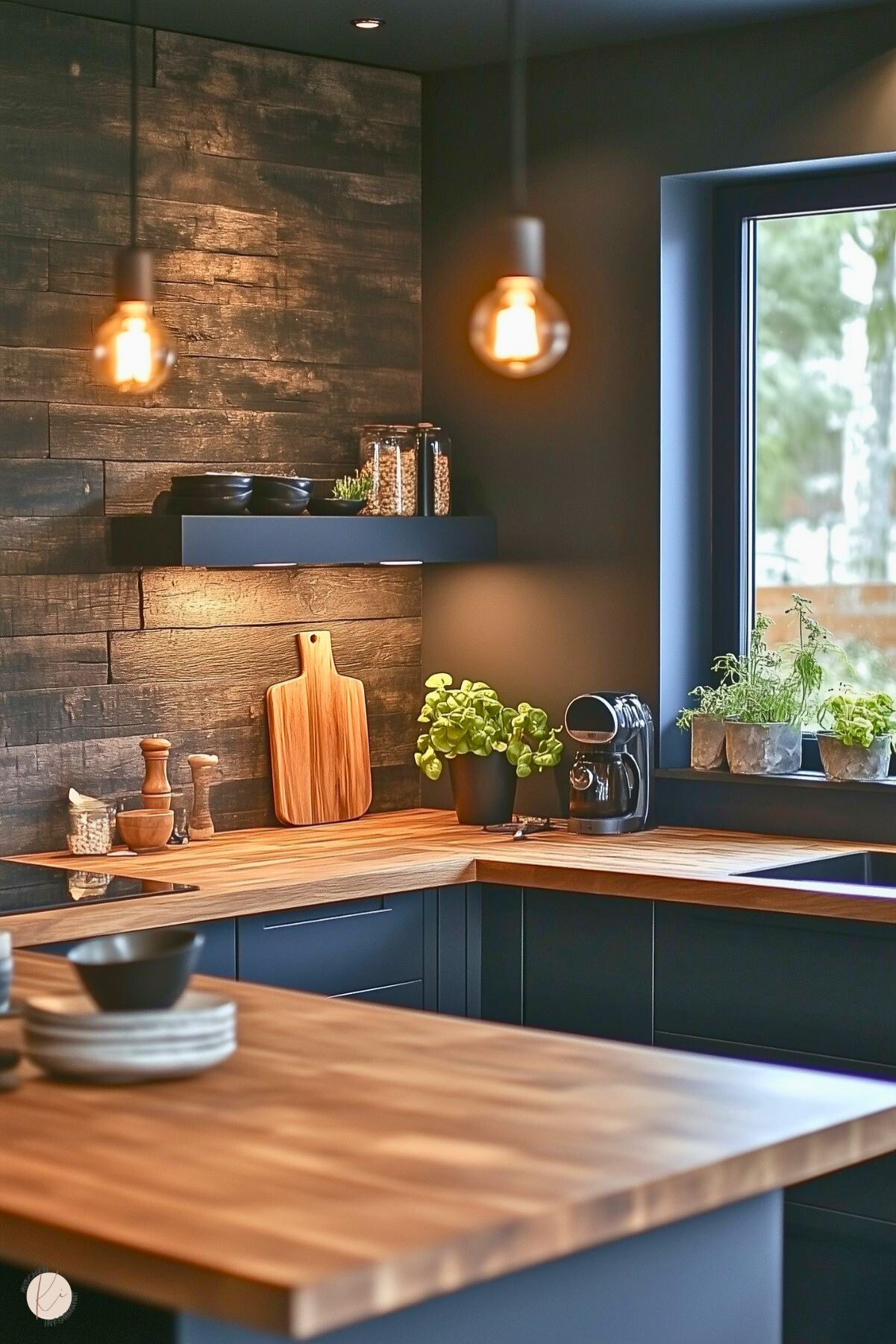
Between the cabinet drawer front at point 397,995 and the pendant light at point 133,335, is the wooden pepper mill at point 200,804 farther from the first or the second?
the pendant light at point 133,335

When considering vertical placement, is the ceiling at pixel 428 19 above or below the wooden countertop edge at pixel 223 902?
above

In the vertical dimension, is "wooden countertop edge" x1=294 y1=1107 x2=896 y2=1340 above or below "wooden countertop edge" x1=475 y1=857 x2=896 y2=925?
above

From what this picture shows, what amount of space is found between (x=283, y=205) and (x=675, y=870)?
1899 millimetres

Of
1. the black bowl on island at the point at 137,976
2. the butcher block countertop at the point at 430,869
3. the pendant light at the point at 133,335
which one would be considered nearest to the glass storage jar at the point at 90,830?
the butcher block countertop at the point at 430,869

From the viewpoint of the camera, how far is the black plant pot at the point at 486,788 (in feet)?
15.2

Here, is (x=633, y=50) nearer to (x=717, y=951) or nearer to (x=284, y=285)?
(x=284, y=285)

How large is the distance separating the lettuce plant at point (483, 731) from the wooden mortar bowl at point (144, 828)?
742 millimetres

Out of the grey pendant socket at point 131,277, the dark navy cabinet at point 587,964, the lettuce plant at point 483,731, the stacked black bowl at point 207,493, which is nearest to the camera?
the grey pendant socket at point 131,277

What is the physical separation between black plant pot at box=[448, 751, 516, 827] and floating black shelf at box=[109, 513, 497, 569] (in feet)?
1.62

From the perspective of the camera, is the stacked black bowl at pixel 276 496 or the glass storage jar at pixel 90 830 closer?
the glass storage jar at pixel 90 830

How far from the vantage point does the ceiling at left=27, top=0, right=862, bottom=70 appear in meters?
4.23

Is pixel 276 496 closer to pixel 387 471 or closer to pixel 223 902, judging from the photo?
pixel 387 471

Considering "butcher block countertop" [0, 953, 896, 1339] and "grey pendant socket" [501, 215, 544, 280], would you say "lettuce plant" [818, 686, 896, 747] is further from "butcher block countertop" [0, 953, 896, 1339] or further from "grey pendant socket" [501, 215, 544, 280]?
"butcher block countertop" [0, 953, 896, 1339]

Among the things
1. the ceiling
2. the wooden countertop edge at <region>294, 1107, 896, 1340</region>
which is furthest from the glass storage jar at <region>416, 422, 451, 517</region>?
the wooden countertop edge at <region>294, 1107, 896, 1340</region>
